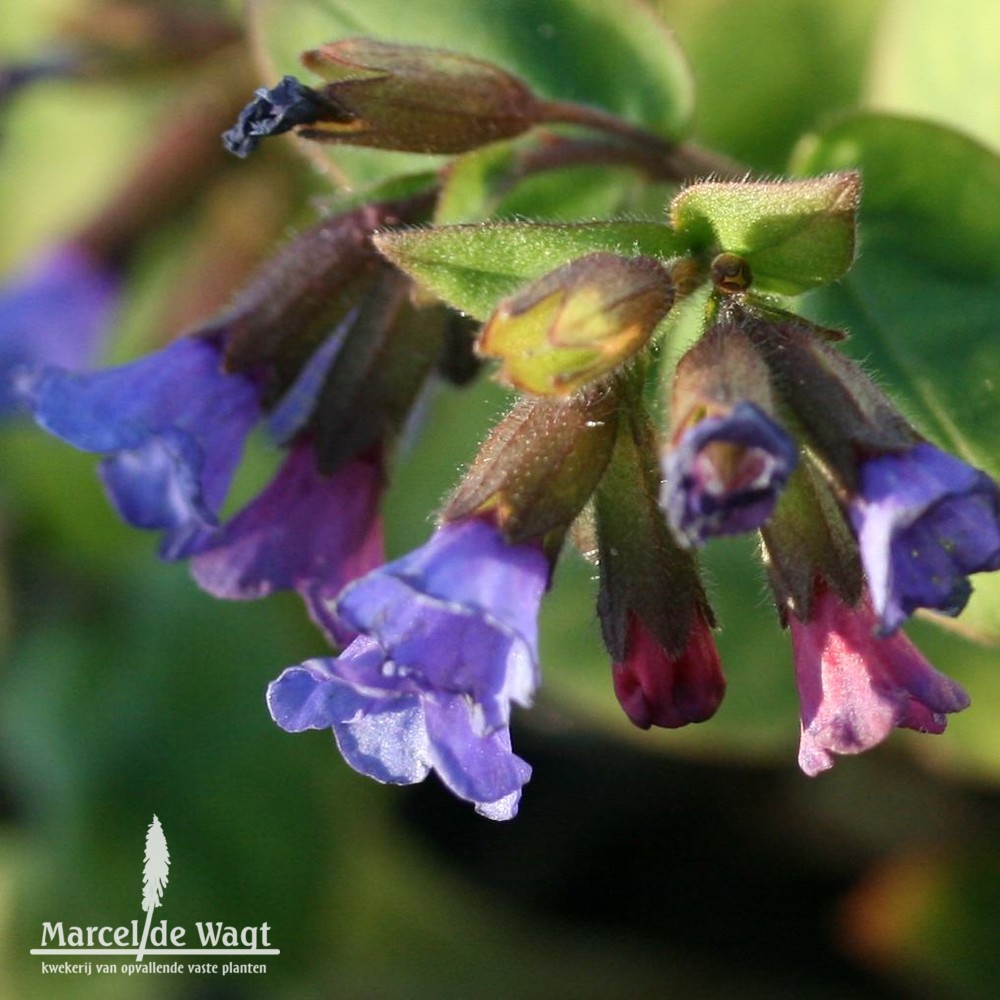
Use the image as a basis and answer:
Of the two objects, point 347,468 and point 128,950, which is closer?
point 347,468

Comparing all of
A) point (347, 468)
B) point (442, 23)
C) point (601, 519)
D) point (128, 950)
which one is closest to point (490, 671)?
point (601, 519)

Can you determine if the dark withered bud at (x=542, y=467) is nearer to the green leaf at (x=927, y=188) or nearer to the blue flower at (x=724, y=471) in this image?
the blue flower at (x=724, y=471)

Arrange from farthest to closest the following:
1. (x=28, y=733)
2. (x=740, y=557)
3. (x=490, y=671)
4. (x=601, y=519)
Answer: (x=28, y=733)
(x=740, y=557)
(x=601, y=519)
(x=490, y=671)

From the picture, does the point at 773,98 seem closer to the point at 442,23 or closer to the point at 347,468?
the point at 442,23

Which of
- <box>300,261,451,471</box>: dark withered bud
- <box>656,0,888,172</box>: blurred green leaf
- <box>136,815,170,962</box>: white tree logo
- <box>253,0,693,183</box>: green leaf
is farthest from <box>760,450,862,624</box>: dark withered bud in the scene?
<box>136,815,170,962</box>: white tree logo

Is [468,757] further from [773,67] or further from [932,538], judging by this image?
[773,67]

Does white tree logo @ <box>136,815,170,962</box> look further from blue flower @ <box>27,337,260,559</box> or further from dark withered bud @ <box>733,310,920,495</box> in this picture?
dark withered bud @ <box>733,310,920,495</box>

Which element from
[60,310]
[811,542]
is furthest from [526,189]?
[60,310]
